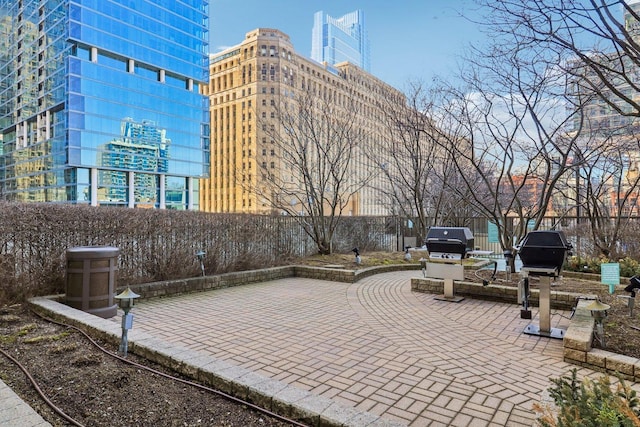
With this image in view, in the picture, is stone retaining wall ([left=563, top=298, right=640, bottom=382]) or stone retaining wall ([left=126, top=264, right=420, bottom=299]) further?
stone retaining wall ([left=126, top=264, right=420, bottom=299])

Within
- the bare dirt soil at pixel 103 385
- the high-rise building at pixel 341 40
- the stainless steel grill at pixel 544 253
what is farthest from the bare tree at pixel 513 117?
the high-rise building at pixel 341 40

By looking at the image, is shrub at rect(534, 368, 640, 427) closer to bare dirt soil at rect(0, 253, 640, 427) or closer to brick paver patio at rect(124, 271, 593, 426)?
brick paver patio at rect(124, 271, 593, 426)

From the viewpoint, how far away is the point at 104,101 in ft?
158

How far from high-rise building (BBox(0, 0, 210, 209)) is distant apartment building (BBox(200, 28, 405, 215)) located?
9.04 metres

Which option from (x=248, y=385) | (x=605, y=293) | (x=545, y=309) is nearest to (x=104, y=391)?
(x=248, y=385)

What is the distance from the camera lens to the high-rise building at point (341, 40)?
59312mm

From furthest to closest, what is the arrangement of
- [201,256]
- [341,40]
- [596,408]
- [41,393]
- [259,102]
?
1. [341,40]
2. [259,102]
3. [201,256]
4. [41,393]
5. [596,408]

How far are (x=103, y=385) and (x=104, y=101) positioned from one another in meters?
54.4

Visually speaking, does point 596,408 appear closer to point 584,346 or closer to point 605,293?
point 584,346

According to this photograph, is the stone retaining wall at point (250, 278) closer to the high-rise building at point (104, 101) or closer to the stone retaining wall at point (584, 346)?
the stone retaining wall at point (584, 346)

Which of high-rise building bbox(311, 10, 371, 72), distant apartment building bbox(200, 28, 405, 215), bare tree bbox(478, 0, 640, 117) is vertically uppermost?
high-rise building bbox(311, 10, 371, 72)

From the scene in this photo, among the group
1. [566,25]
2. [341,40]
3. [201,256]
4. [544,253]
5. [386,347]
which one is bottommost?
[386,347]

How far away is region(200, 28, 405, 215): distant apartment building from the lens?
13438 mm

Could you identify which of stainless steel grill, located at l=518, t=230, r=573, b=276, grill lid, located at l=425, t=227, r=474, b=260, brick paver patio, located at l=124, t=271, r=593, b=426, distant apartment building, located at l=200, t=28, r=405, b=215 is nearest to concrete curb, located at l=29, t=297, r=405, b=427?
brick paver patio, located at l=124, t=271, r=593, b=426
